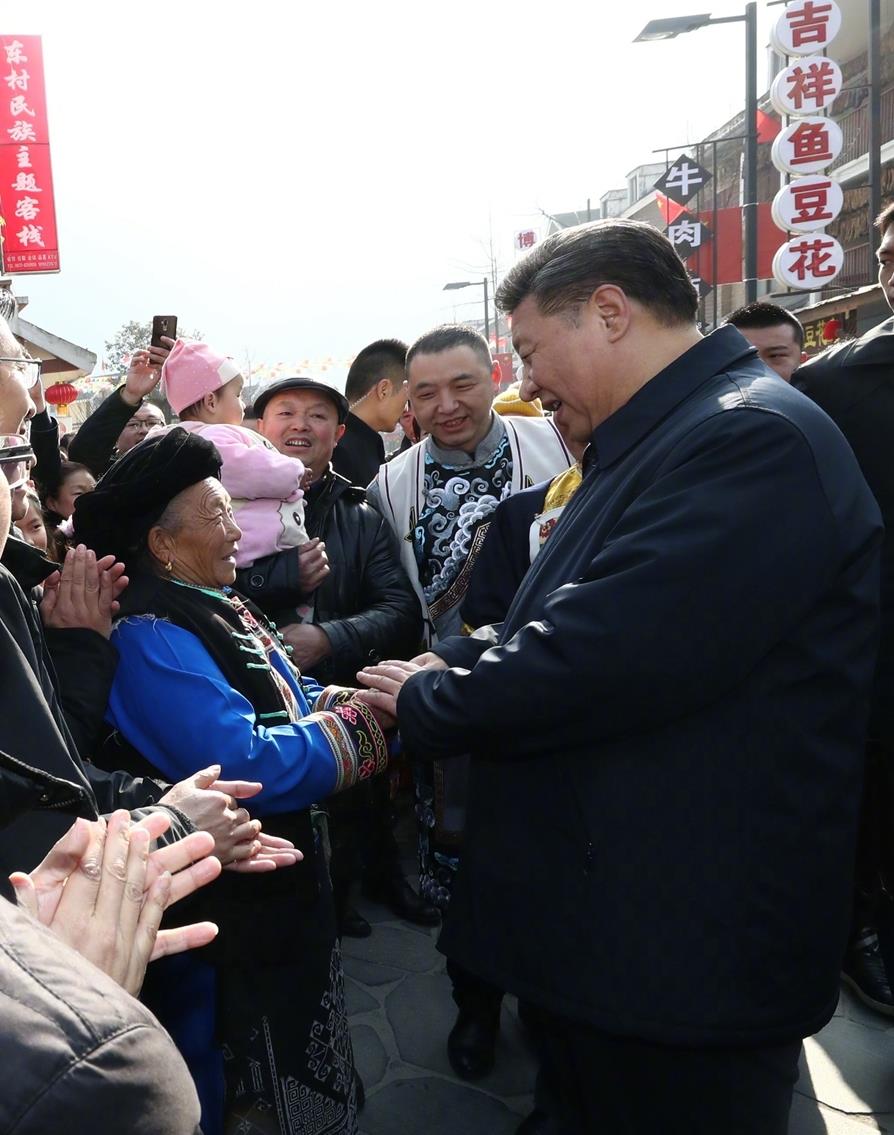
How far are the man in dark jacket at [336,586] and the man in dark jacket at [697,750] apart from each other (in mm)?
1313

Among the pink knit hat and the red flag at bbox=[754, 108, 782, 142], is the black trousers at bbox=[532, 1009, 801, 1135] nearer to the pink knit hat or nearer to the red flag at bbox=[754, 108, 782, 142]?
the pink knit hat

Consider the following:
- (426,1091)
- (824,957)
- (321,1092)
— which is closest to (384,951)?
(426,1091)

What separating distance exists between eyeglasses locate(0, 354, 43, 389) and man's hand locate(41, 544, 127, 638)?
0.41 meters

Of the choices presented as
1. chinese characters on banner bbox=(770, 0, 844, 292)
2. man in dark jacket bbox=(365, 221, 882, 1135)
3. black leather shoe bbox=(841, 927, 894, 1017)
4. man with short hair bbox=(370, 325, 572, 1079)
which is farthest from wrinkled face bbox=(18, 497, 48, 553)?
chinese characters on banner bbox=(770, 0, 844, 292)

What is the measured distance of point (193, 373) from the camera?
3480mm

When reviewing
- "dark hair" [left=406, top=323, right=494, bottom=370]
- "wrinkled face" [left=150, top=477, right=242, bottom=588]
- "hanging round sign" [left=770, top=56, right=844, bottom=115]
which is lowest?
"wrinkled face" [left=150, top=477, right=242, bottom=588]

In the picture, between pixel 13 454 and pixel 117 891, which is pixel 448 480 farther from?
pixel 117 891

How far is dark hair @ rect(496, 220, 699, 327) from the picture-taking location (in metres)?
1.81

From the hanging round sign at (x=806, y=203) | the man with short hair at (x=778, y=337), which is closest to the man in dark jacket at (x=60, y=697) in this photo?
the man with short hair at (x=778, y=337)

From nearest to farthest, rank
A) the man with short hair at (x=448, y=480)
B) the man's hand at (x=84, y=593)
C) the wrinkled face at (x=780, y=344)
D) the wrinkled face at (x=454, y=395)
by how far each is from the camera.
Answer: the man's hand at (x=84, y=593), the man with short hair at (x=448, y=480), the wrinkled face at (x=454, y=395), the wrinkled face at (x=780, y=344)

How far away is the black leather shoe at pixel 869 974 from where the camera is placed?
326 centimetres

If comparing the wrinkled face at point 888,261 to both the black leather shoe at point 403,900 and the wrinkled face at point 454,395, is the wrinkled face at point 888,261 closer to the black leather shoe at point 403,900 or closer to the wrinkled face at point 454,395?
the wrinkled face at point 454,395

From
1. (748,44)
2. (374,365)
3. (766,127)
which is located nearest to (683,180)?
(766,127)

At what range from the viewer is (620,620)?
60.7 inches
